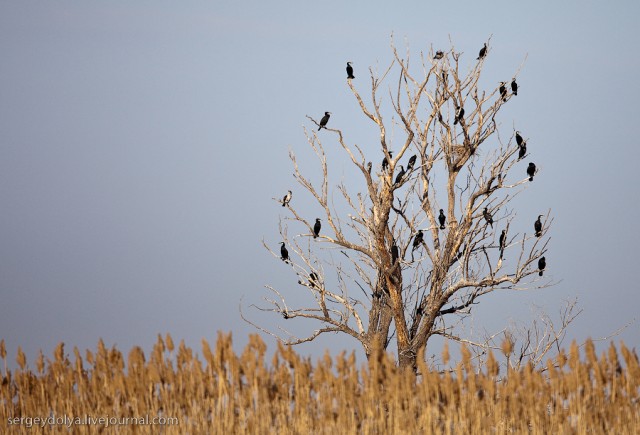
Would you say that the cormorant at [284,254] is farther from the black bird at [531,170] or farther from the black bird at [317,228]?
the black bird at [531,170]

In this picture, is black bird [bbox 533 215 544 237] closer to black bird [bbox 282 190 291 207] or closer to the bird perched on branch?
the bird perched on branch

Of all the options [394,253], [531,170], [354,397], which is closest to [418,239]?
[394,253]

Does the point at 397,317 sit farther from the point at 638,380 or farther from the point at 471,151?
the point at 638,380

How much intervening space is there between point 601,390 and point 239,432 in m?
3.53

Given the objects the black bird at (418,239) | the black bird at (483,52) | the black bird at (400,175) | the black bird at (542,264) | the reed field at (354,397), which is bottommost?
the reed field at (354,397)

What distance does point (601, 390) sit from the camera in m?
8.21

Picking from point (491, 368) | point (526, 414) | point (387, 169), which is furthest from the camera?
point (387, 169)

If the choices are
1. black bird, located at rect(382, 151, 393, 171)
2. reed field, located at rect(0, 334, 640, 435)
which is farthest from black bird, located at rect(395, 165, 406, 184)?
reed field, located at rect(0, 334, 640, 435)

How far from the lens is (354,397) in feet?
27.2

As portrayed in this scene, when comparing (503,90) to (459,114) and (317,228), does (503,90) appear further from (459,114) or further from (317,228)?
(317,228)

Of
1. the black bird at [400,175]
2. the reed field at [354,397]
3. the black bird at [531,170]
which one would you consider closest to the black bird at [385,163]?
the black bird at [400,175]

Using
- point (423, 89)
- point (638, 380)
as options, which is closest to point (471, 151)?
point (423, 89)

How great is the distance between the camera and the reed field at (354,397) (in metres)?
8.10

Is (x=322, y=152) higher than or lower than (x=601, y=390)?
higher
